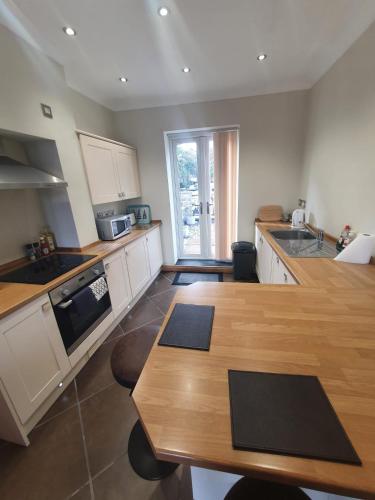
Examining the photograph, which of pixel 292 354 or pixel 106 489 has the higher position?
pixel 292 354

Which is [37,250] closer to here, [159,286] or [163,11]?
[159,286]

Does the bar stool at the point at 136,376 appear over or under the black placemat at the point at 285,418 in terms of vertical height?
under

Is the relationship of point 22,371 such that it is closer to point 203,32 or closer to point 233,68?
point 203,32

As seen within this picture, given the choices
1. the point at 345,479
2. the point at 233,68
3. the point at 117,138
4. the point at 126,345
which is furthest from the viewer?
the point at 117,138

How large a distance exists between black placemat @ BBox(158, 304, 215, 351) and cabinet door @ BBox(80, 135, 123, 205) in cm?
193

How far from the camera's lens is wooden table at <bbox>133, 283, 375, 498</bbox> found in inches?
19.6

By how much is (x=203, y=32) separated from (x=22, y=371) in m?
2.89

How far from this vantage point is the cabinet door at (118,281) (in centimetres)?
222

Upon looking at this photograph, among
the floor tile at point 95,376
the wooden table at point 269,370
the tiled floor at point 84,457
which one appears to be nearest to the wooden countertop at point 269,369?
the wooden table at point 269,370

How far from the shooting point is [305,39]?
187cm

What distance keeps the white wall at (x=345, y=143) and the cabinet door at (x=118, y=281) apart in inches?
92.1

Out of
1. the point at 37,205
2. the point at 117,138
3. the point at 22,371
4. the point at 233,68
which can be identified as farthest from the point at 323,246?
the point at 117,138

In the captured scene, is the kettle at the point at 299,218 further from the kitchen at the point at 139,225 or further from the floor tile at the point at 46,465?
the floor tile at the point at 46,465

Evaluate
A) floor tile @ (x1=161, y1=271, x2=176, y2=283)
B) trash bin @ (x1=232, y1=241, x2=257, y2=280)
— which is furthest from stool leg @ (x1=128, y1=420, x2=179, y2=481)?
trash bin @ (x1=232, y1=241, x2=257, y2=280)
